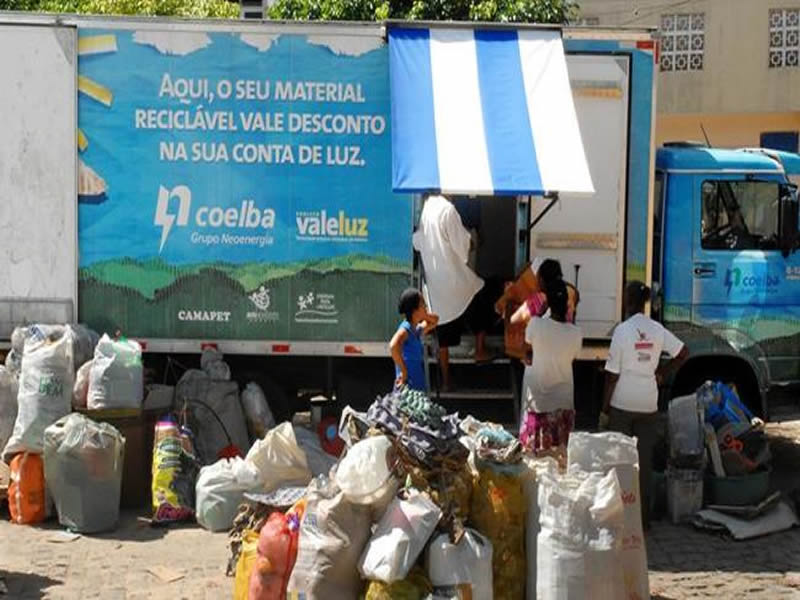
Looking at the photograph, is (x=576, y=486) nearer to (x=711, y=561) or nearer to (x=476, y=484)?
(x=476, y=484)

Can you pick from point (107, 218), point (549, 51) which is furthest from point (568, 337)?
point (107, 218)

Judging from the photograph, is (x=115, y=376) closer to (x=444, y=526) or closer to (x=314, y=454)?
(x=314, y=454)

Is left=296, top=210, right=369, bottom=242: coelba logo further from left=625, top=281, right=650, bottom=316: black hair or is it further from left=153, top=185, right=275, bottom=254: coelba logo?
left=625, top=281, right=650, bottom=316: black hair

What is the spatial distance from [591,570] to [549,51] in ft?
13.4

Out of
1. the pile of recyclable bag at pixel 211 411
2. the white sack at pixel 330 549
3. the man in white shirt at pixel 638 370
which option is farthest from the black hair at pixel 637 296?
the pile of recyclable bag at pixel 211 411

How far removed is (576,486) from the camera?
5867 millimetres

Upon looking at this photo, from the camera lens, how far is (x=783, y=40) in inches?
922

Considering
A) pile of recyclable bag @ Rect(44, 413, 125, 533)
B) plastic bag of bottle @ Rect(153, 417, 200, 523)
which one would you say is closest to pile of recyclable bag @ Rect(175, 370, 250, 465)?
plastic bag of bottle @ Rect(153, 417, 200, 523)

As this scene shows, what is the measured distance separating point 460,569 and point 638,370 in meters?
2.30

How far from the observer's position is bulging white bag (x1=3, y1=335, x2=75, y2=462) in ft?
25.7

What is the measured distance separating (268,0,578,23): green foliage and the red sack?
9415 millimetres

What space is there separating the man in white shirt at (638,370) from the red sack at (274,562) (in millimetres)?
2541

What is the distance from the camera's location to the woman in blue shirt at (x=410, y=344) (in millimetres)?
7594

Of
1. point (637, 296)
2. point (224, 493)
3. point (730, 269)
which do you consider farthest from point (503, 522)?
point (730, 269)
